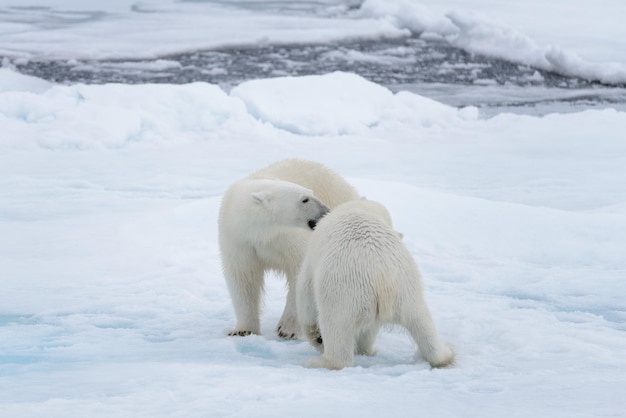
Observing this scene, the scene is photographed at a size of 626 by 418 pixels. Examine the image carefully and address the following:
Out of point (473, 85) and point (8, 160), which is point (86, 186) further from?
point (473, 85)

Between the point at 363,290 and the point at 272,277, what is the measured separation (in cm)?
189

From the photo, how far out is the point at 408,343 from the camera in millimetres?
3609

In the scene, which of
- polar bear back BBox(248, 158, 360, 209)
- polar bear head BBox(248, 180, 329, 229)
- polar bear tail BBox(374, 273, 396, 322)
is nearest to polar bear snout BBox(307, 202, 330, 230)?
polar bear head BBox(248, 180, 329, 229)

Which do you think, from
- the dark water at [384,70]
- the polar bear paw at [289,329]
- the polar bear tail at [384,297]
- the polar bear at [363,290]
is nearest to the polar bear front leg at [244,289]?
the polar bear paw at [289,329]

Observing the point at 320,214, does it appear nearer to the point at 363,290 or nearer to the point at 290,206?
the point at 290,206

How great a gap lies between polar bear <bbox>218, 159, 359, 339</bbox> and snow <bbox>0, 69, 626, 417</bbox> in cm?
16

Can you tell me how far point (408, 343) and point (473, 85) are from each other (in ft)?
31.6

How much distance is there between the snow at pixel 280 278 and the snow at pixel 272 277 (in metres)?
0.01

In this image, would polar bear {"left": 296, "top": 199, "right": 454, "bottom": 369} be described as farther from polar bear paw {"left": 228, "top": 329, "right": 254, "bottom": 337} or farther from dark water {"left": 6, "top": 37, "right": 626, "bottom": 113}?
dark water {"left": 6, "top": 37, "right": 626, "bottom": 113}

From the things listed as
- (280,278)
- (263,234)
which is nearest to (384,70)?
(280,278)

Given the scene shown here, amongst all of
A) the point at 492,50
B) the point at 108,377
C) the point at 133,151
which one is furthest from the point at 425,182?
the point at 492,50

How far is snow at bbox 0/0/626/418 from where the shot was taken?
2.73m

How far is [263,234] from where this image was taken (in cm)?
359

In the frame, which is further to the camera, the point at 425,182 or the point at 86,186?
the point at 425,182
